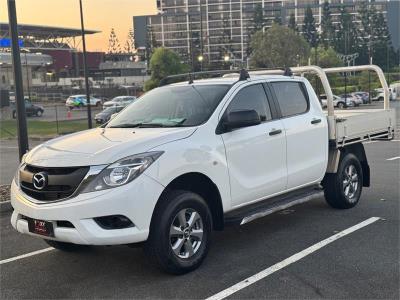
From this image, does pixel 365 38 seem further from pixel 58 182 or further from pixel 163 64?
pixel 58 182

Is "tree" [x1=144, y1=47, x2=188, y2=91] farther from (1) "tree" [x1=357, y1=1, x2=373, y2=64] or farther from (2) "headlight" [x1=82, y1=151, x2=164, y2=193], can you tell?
(1) "tree" [x1=357, y1=1, x2=373, y2=64]

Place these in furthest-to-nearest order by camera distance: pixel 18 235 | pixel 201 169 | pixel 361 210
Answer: pixel 361 210 → pixel 18 235 → pixel 201 169

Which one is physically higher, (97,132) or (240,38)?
(240,38)

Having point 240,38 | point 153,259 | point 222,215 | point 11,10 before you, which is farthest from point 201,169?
point 240,38

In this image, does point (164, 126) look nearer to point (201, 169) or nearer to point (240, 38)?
point (201, 169)

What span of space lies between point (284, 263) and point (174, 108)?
195cm

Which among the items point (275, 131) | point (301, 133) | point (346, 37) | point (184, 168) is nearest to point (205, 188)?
point (184, 168)

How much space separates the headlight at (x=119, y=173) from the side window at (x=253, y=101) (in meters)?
1.45

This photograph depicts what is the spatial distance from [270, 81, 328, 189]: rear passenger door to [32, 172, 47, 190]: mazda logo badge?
2751 mm

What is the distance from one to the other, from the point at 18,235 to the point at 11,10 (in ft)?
12.1

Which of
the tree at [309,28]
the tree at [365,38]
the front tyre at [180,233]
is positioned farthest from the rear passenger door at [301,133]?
the tree at [309,28]

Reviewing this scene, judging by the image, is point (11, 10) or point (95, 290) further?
point (11, 10)

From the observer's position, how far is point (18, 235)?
648 cm

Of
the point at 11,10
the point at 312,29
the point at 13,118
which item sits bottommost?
the point at 13,118
